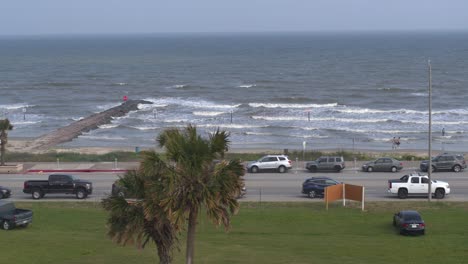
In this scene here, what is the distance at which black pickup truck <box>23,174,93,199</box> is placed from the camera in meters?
39.2

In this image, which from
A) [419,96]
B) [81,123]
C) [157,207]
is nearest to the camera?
[157,207]

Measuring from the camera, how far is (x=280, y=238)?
28.4m

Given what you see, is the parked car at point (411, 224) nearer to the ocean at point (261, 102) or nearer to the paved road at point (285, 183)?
the paved road at point (285, 183)

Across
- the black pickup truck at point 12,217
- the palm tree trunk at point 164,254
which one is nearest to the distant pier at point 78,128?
the black pickup truck at point 12,217

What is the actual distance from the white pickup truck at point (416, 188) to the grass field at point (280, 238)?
2.56 meters

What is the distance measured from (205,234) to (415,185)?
13792 mm

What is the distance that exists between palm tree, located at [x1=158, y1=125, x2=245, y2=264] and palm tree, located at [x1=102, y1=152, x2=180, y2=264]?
32 cm

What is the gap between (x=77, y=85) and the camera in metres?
126

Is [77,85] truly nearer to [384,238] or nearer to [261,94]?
[261,94]

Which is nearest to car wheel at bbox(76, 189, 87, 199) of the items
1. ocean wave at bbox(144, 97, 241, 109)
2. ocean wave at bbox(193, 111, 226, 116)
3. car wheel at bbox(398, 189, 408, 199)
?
car wheel at bbox(398, 189, 408, 199)

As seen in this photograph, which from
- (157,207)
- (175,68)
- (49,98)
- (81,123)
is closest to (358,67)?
(175,68)

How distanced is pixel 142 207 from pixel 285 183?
24.4 meters

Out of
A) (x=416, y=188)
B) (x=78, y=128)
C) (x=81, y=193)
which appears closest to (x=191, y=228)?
(x=81, y=193)

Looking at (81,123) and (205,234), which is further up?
(81,123)
